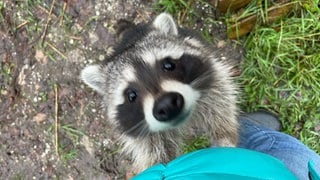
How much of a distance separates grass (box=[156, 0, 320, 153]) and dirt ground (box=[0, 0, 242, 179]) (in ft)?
0.41

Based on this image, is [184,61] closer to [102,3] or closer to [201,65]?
[201,65]

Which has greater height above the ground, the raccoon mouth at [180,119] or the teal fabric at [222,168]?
the raccoon mouth at [180,119]

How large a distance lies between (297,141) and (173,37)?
2.49 ft

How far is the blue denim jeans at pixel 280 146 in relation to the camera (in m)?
2.30

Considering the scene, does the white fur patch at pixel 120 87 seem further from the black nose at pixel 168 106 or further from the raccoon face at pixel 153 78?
the black nose at pixel 168 106

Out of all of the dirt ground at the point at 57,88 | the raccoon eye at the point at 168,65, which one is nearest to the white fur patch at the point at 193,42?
the raccoon eye at the point at 168,65

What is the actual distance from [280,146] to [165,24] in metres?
0.76

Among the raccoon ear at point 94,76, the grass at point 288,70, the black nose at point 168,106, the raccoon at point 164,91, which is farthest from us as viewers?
the grass at point 288,70

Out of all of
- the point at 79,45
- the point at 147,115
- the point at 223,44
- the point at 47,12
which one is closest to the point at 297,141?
the point at 223,44

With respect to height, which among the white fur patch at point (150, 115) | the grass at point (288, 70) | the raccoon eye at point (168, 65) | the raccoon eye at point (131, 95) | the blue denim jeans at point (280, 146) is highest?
the raccoon eye at point (168, 65)

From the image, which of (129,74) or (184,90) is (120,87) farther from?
(184,90)

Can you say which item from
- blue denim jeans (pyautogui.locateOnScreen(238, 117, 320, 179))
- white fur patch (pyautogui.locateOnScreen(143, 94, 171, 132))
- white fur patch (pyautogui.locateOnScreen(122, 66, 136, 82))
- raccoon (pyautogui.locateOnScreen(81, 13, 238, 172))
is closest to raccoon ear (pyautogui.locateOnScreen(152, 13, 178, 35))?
raccoon (pyautogui.locateOnScreen(81, 13, 238, 172))

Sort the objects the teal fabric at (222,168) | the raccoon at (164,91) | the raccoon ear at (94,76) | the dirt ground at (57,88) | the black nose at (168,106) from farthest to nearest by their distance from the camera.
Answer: the dirt ground at (57,88), the raccoon ear at (94,76), the raccoon at (164,91), the black nose at (168,106), the teal fabric at (222,168)

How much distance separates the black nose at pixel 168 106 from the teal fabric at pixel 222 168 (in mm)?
170
